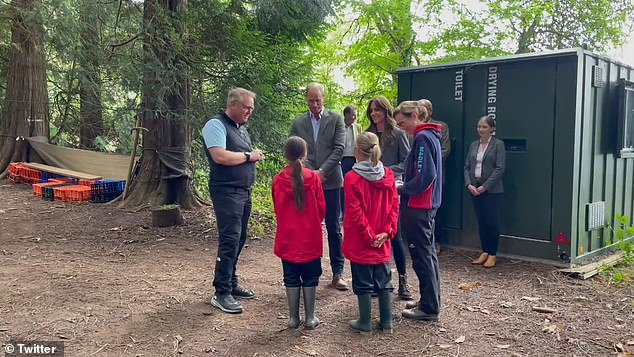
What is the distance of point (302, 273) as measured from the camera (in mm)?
3857

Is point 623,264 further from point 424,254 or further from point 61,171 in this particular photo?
point 61,171

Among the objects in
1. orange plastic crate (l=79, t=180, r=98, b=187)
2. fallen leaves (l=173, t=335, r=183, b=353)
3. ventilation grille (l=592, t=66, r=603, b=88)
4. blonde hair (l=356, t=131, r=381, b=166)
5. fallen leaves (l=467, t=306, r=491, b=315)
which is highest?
ventilation grille (l=592, t=66, r=603, b=88)

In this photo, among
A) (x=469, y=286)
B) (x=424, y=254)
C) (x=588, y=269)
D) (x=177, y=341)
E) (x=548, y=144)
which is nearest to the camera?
(x=177, y=341)

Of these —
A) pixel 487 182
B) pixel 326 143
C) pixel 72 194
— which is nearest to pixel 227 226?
pixel 326 143

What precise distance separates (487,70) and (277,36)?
10.3 ft

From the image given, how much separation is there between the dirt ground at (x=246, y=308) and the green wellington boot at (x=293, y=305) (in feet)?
0.25

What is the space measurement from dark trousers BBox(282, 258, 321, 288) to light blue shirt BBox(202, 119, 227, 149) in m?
1.05

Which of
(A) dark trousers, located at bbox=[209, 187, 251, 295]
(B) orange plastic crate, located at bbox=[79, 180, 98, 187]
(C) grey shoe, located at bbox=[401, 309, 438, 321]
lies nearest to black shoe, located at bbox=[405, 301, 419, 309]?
(C) grey shoe, located at bbox=[401, 309, 438, 321]

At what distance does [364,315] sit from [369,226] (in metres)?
0.68

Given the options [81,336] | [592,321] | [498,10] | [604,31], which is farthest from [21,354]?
[604,31]

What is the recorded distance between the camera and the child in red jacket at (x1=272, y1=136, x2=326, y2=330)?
12.3 feet

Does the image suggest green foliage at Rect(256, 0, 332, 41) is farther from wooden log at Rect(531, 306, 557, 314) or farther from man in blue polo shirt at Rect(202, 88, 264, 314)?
wooden log at Rect(531, 306, 557, 314)

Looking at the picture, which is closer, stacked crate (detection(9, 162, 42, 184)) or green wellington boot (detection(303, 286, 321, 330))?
green wellington boot (detection(303, 286, 321, 330))

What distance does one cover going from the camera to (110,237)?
6.74 meters
